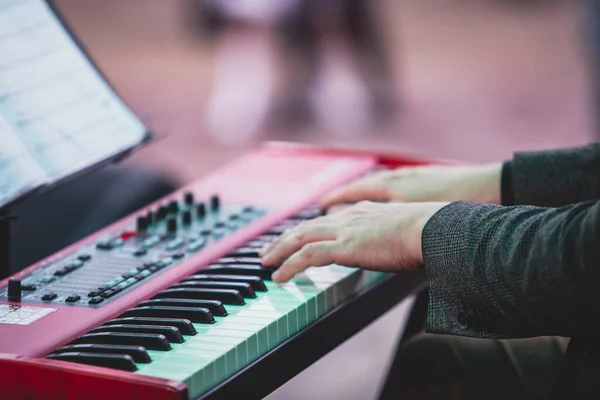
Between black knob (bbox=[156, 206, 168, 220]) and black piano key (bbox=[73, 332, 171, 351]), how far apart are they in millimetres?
548

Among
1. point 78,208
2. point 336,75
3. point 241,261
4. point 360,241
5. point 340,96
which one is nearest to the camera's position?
point 360,241

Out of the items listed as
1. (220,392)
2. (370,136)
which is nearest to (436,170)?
(220,392)

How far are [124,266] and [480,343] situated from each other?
68cm

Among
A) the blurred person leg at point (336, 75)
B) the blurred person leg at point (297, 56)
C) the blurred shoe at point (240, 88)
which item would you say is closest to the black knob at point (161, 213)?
the blurred shoe at point (240, 88)

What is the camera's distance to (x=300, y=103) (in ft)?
22.2

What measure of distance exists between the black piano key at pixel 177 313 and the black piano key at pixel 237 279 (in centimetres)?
14

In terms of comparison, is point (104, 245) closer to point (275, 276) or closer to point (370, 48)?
point (275, 276)

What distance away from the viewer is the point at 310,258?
1567 millimetres

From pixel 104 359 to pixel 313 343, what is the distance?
1.27ft

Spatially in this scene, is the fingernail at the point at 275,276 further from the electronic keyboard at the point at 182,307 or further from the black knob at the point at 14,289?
the black knob at the point at 14,289

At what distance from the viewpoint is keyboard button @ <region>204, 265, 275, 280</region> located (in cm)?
161

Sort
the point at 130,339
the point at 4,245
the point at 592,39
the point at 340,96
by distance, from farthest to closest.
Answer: the point at 340,96
the point at 592,39
the point at 4,245
the point at 130,339

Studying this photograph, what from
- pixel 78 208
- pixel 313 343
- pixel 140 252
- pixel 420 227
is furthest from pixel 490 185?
pixel 78 208

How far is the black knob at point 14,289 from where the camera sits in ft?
4.96
